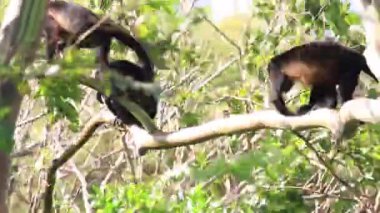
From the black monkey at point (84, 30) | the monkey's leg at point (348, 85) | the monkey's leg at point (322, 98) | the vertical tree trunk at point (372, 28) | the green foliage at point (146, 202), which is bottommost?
the monkey's leg at point (322, 98)

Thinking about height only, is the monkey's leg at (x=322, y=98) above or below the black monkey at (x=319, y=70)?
below

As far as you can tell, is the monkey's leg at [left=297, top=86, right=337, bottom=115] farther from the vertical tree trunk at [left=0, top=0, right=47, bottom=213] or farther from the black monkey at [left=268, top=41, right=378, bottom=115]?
the vertical tree trunk at [left=0, top=0, right=47, bottom=213]

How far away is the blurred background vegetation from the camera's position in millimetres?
2248

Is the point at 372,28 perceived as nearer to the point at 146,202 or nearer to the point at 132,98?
the point at 146,202

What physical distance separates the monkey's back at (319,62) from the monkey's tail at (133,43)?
54cm

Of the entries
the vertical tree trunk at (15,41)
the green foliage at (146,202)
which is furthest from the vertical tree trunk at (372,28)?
the green foliage at (146,202)

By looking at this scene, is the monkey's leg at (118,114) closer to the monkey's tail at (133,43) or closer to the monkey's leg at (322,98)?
the monkey's tail at (133,43)

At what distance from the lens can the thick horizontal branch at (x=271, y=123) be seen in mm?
2059

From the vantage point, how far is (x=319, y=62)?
3.50 metres

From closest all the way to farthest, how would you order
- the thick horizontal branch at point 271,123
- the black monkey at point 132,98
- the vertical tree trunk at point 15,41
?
the vertical tree trunk at point 15,41
the thick horizontal branch at point 271,123
the black monkey at point 132,98

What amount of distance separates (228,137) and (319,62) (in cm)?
85

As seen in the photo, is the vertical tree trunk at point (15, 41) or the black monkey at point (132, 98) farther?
the black monkey at point (132, 98)

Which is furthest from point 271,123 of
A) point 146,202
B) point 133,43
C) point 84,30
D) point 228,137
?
point 228,137

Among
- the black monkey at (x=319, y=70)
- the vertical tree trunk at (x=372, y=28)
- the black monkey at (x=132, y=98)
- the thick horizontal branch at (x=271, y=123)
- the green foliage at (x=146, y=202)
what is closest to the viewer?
the vertical tree trunk at (x=372, y=28)
